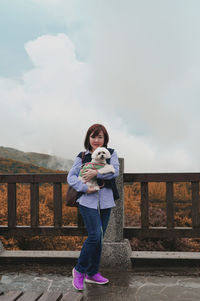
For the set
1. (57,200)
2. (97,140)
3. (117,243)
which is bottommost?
(117,243)

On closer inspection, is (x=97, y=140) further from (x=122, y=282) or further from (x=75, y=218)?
(x=75, y=218)

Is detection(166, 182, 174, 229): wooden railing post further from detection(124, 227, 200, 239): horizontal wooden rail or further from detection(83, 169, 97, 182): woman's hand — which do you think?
detection(83, 169, 97, 182): woman's hand

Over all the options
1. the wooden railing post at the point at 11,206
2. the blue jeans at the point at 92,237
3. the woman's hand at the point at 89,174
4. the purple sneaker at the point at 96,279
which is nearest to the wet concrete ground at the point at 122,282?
the purple sneaker at the point at 96,279

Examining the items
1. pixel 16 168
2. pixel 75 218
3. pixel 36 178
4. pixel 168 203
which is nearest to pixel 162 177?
pixel 168 203

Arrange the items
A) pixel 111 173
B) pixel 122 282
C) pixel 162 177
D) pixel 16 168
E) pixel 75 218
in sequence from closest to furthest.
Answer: pixel 111 173, pixel 122 282, pixel 162 177, pixel 75 218, pixel 16 168

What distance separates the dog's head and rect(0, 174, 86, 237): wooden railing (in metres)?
1.49

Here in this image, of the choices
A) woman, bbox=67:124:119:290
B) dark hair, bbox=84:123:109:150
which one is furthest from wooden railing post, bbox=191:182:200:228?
dark hair, bbox=84:123:109:150

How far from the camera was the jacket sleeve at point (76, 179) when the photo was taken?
3.57 m

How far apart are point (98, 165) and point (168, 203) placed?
5.96ft

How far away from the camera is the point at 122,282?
4.00 metres

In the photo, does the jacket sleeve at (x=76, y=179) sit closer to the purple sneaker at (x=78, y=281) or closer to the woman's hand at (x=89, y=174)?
the woman's hand at (x=89, y=174)

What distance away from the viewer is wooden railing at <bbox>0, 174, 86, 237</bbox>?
5.02m

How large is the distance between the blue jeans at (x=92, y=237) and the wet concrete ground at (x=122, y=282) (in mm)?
293

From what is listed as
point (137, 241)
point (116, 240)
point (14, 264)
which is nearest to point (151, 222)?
point (137, 241)
